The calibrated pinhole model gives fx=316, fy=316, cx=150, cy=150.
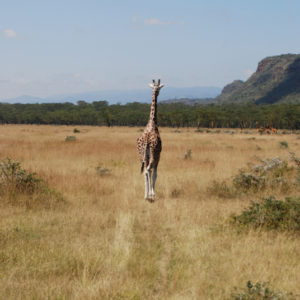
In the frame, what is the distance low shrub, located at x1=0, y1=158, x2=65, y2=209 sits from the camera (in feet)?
28.1

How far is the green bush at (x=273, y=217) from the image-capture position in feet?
22.0

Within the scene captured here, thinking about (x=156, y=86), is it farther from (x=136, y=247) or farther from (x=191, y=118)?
(x=191, y=118)

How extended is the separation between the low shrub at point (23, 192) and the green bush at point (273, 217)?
195 inches

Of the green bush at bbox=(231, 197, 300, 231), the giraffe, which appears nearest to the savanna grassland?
the green bush at bbox=(231, 197, 300, 231)

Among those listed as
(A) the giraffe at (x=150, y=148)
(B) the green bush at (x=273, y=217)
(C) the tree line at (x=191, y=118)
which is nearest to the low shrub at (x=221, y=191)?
(A) the giraffe at (x=150, y=148)

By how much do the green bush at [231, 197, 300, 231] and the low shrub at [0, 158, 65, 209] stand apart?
4960 millimetres

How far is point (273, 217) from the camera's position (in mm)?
6840

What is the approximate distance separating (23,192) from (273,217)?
674 cm

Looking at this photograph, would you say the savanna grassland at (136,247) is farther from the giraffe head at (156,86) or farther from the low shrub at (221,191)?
the giraffe head at (156,86)

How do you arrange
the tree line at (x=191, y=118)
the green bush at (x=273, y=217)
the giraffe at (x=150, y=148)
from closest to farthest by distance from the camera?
the green bush at (x=273, y=217), the giraffe at (x=150, y=148), the tree line at (x=191, y=118)

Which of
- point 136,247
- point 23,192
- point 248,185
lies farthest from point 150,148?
point 136,247

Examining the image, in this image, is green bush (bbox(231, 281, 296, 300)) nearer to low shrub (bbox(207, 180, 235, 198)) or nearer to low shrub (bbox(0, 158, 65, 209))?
low shrub (bbox(0, 158, 65, 209))

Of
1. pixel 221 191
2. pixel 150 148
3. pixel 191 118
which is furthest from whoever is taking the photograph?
pixel 191 118

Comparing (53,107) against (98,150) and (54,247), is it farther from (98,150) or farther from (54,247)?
(54,247)
